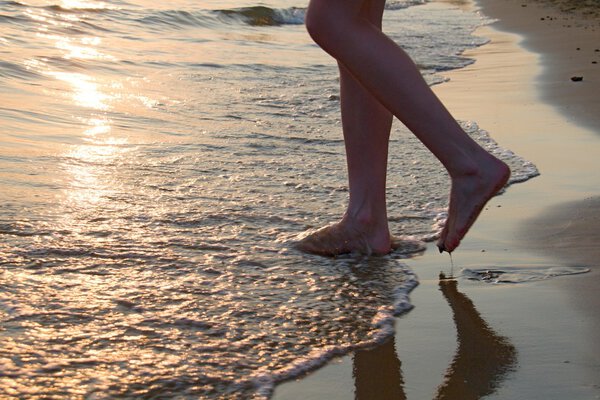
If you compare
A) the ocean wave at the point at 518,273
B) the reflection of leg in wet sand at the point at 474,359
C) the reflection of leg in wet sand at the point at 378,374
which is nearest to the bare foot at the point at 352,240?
the ocean wave at the point at 518,273

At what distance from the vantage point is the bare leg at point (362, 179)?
8.54ft

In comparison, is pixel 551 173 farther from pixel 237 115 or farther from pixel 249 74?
pixel 249 74

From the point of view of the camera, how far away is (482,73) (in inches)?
263

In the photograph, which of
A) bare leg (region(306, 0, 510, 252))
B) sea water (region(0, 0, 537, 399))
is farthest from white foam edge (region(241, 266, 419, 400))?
bare leg (region(306, 0, 510, 252))

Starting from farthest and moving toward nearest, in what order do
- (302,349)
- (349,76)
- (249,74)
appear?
(249,74)
(349,76)
(302,349)

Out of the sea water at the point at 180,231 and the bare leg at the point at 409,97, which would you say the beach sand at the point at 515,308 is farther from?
the bare leg at the point at 409,97

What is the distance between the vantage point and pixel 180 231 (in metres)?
2.73

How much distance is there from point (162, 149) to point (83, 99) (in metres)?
1.41

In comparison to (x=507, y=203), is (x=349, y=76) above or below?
above

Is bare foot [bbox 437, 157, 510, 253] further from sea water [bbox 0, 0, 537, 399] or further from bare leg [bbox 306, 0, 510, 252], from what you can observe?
sea water [bbox 0, 0, 537, 399]

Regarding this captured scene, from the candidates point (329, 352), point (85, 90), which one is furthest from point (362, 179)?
point (85, 90)

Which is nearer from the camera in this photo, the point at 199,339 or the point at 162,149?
the point at 199,339

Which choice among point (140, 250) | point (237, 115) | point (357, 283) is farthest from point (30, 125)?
point (357, 283)

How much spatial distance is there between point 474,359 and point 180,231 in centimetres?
109
